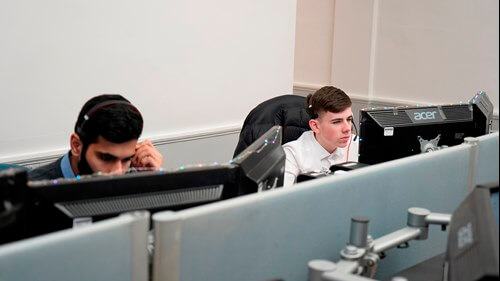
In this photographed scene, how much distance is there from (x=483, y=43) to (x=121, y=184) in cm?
358

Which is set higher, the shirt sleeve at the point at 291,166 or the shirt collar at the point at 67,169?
the shirt collar at the point at 67,169

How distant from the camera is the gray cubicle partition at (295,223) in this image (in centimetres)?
125

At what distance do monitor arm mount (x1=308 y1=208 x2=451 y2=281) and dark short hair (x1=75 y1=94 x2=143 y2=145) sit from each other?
698 mm

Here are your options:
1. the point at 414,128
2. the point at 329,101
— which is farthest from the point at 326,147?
the point at 414,128

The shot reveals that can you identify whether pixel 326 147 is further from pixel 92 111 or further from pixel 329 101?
pixel 92 111

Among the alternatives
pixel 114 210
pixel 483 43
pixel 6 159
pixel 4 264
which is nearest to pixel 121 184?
pixel 114 210

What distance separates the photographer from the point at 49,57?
9.27 feet

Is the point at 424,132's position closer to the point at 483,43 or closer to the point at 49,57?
the point at 49,57

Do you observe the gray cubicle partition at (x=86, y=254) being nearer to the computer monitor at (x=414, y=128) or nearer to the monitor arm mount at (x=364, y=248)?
the monitor arm mount at (x=364, y=248)

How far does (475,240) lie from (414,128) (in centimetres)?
117

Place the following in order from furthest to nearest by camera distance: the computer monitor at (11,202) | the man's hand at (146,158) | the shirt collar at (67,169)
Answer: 1. the man's hand at (146,158)
2. the shirt collar at (67,169)
3. the computer monitor at (11,202)

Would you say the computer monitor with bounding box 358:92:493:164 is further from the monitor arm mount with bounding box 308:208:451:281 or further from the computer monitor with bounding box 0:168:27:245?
the computer monitor with bounding box 0:168:27:245

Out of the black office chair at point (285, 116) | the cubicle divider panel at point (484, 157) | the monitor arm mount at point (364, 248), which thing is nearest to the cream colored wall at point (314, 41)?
the black office chair at point (285, 116)

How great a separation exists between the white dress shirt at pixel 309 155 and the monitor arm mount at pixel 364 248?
3.24 feet
